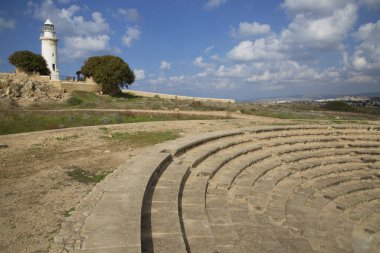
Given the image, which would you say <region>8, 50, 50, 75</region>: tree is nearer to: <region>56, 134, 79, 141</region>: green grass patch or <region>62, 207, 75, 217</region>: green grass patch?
<region>56, 134, 79, 141</region>: green grass patch

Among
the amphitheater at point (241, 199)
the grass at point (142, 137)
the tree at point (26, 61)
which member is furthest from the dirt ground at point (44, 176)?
the tree at point (26, 61)

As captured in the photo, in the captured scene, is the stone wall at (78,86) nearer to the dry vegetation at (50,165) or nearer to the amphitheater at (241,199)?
the dry vegetation at (50,165)

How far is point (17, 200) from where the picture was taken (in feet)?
16.8

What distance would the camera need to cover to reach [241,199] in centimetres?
705

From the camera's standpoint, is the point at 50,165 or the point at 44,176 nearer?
the point at 44,176

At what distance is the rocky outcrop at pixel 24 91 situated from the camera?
27031 millimetres

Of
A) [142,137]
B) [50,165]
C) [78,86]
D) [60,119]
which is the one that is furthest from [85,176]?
[78,86]

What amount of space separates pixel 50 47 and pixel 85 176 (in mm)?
44453

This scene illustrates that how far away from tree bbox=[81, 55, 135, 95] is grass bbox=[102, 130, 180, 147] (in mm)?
29071

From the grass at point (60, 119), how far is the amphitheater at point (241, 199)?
7716 mm

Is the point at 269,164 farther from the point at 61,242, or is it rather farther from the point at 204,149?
the point at 61,242

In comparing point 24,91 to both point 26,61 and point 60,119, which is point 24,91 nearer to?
point 26,61

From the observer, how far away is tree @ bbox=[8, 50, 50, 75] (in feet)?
128

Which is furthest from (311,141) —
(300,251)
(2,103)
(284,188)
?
(2,103)
